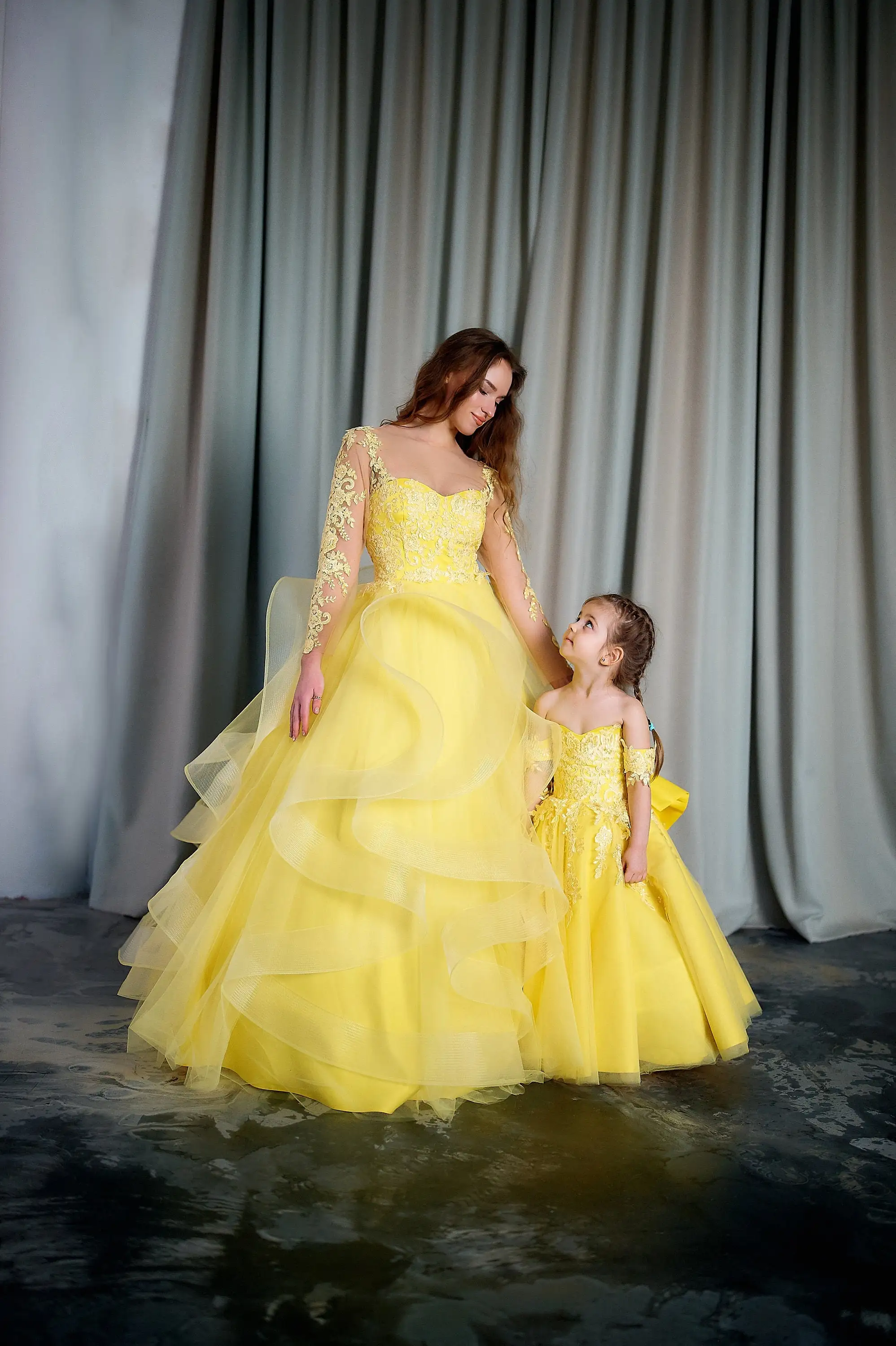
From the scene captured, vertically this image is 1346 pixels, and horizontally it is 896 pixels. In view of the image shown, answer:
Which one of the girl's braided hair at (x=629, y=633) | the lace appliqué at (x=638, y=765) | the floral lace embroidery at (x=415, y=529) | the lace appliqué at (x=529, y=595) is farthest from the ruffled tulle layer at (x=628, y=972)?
the floral lace embroidery at (x=415, y=529)

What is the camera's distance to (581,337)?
3463mm

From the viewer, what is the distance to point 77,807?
3561mm

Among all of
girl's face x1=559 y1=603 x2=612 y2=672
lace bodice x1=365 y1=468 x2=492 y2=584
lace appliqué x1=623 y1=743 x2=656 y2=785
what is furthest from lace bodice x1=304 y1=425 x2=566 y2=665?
lace appliqué x1=623 y1=743 x2=656 y2=785

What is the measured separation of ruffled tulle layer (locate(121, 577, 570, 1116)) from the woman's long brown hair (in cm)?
44

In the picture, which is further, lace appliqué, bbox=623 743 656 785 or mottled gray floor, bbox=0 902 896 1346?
lace appliqué, bbox=623 743 656 785

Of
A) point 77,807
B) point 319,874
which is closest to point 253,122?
point 77,807

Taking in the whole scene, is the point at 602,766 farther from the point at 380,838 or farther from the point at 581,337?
the point at 581,337

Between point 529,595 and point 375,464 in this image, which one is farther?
point 529,595

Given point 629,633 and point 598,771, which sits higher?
point 629,633

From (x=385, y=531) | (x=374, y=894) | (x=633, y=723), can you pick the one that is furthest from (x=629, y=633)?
(x=374, y=894)

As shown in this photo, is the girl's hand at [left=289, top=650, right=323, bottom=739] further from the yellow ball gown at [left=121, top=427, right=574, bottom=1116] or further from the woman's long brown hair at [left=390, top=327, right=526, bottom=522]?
the woman's long brown hair at [left=390, top=327, right=526, bottom=522]

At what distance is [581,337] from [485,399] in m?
1.25

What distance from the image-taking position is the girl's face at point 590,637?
2.30 meters

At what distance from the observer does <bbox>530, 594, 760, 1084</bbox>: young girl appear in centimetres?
213
